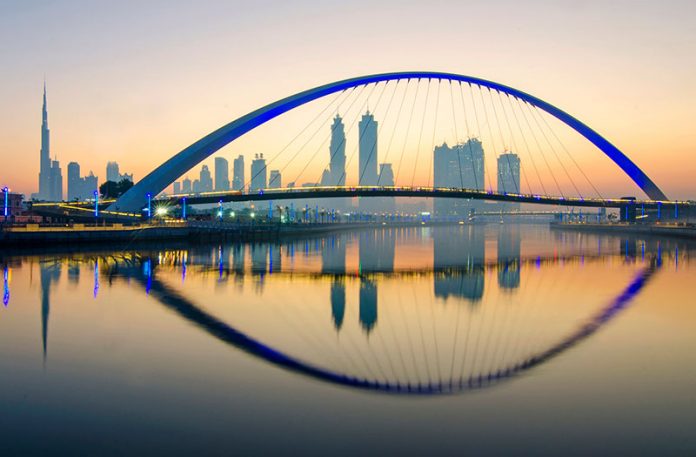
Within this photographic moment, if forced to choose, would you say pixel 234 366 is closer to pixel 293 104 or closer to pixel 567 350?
pixel 567 350

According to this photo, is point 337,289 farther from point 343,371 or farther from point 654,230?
point 654,230

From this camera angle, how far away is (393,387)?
8.20m

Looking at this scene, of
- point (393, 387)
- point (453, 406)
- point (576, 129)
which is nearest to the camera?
point (453, 406)

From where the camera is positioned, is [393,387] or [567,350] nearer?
[393,387]

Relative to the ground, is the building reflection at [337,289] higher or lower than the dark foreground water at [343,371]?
lower

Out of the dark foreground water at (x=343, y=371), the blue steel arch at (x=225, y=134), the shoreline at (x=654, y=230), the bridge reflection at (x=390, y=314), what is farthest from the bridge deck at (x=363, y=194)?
the dark foreground water at (x=343, y=371)

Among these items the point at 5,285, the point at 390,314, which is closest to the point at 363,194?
the point at 5,285

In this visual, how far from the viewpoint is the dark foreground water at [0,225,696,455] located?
621cm

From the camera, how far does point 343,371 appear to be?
909cm

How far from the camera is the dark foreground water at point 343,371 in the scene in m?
6.21

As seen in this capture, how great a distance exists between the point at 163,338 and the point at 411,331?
5.16m

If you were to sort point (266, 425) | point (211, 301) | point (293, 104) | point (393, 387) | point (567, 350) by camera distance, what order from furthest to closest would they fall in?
point (293, 104) < point (211, 301) < point (567, 350) < point (393, 387) < point (266, 425)

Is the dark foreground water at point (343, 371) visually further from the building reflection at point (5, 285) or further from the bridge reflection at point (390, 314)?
the building reflection at point (5, 285)

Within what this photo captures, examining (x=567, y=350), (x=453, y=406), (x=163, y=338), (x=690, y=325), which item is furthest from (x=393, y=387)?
(x=690, y=325)
